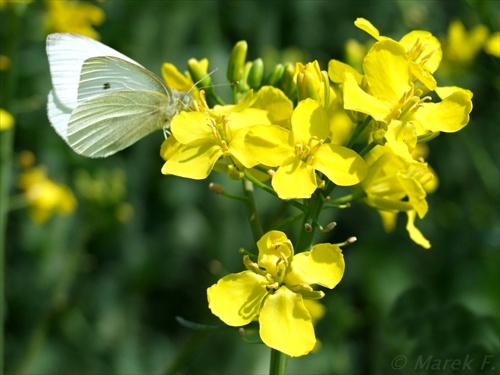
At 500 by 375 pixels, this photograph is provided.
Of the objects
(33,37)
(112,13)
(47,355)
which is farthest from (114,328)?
(112,13)

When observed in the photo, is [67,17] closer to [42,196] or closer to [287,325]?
[42,196]

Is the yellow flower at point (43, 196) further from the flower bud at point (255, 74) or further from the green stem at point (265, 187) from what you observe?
the green stem at point (265, 187)

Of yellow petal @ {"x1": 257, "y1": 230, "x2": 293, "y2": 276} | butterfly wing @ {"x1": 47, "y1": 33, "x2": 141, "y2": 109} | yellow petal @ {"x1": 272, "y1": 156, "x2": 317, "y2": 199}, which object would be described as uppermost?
yellow petal @ {"x1": 272, "y1": 156, "x2": 317, "y2": 199}

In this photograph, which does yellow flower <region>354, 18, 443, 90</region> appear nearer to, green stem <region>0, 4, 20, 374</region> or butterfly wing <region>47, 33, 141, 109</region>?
butterfly wing <region>47, 33, 141, 109</region>

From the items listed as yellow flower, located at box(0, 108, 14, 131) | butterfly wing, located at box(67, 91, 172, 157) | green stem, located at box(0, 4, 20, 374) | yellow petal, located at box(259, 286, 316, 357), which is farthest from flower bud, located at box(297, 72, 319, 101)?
green stem, located at box(0, 4, 20, 374)

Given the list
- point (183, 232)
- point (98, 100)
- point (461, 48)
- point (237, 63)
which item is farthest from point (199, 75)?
point (183, 232)

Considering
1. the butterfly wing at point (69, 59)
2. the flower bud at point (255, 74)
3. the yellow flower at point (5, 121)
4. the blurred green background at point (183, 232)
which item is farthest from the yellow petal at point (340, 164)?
the blurred green background at point (183, 232)

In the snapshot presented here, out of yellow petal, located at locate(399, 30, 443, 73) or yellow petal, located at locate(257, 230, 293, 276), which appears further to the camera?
yellow petal, located at locate(399, 30, 443, 73)
